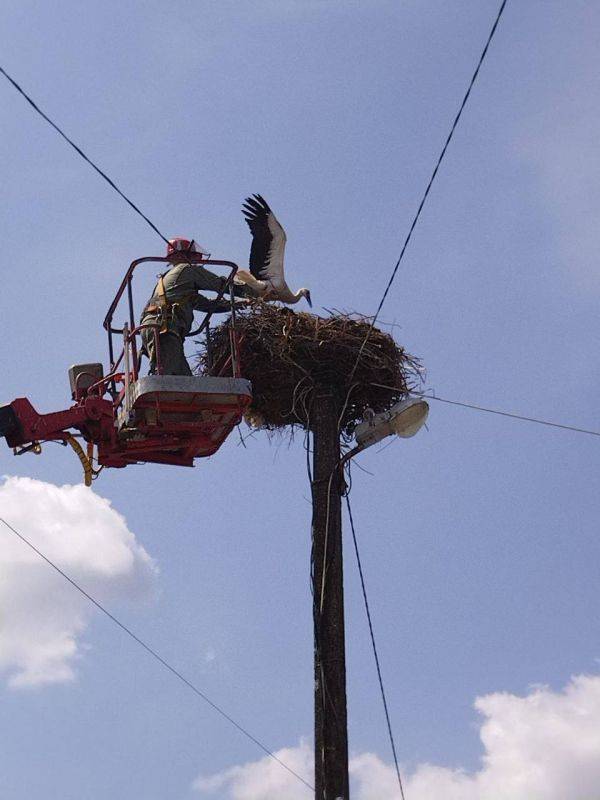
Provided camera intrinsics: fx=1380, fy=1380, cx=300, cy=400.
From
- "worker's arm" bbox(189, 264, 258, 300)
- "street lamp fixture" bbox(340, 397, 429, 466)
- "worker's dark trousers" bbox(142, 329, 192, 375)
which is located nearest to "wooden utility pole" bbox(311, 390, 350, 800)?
"street lamp fixture" bbox(340, 397, 429, 466)

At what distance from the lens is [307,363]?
11484 millimetres

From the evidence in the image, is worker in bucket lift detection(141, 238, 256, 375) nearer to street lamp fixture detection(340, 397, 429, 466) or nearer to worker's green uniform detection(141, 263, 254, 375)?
worker's green uniform detection(141, 263, 254, 375)

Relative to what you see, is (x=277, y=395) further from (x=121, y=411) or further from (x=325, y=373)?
(x=121, y=411)

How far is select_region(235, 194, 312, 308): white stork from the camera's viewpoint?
13.3m

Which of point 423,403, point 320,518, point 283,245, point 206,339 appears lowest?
point 320,518

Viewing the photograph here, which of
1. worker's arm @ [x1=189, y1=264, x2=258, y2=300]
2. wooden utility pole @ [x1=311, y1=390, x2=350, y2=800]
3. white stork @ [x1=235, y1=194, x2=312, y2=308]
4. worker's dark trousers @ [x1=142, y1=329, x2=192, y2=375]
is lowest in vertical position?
wooden utility pole @ [x1=311, y1=390, x2=350, y2=800]

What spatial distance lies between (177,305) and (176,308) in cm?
3

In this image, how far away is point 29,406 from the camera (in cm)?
1126

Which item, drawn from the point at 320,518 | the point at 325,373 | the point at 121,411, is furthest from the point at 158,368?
the point at 320,518

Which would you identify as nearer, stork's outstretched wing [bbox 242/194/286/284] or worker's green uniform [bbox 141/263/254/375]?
worker's green uniform [bbox 141/263/254/375]

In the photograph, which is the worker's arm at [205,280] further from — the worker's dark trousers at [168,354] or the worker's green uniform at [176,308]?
the worker's dark trousers at [168,354]

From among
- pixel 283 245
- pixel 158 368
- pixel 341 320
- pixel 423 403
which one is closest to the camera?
pixel 423 403

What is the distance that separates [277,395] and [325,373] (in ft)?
1.88

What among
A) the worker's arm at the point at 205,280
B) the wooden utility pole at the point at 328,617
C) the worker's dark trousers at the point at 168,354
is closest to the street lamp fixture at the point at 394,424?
the wooden utility pole at the point at 328,617
